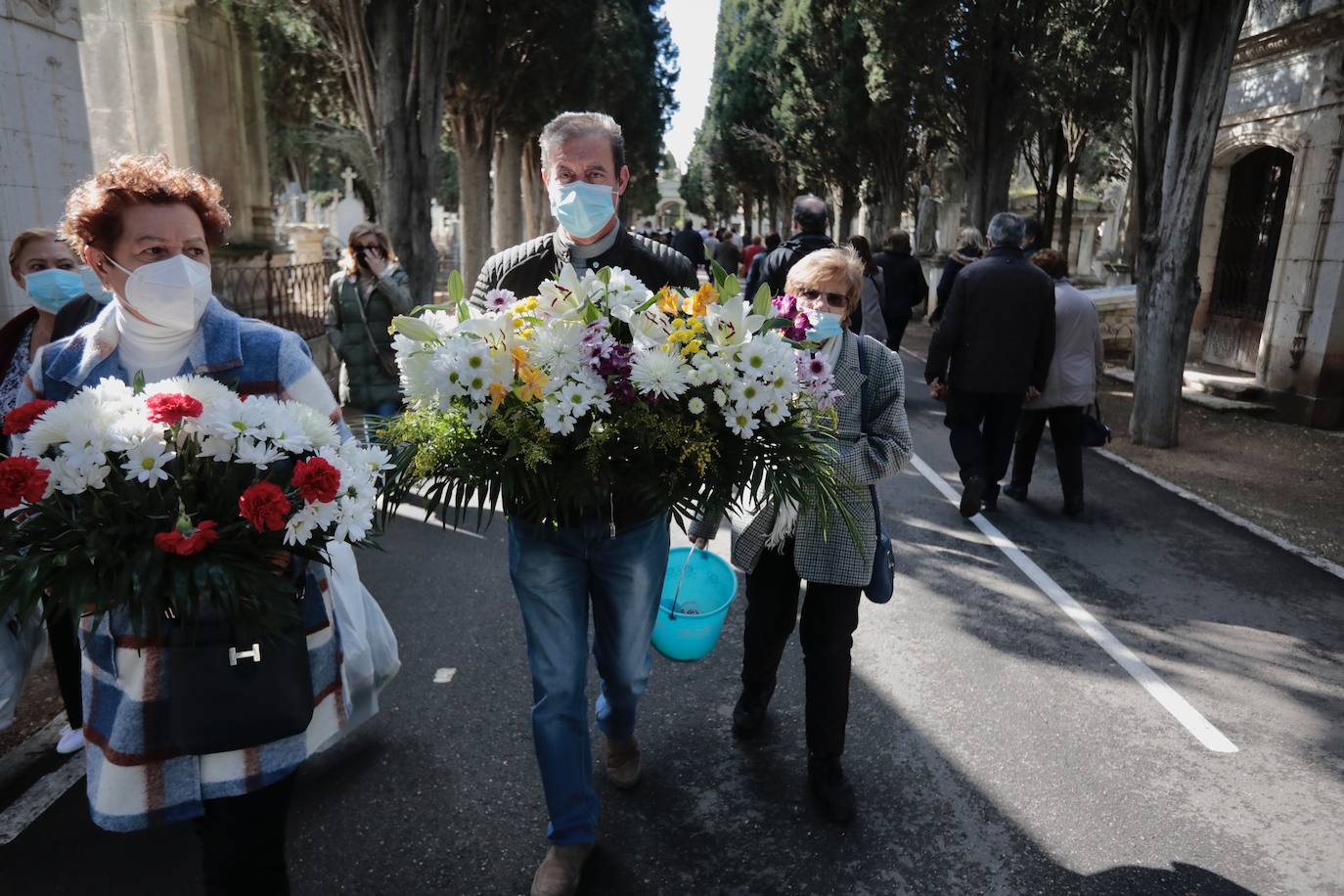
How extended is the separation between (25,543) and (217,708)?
50 cm

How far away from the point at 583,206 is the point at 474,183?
57.5ft

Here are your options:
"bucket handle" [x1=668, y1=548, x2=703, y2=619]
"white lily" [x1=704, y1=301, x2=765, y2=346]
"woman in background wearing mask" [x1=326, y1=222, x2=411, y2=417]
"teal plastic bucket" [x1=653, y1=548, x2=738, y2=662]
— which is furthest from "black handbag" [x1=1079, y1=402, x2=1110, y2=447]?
"white lily" [x1=704, y1=301, x2=765, y2=346]

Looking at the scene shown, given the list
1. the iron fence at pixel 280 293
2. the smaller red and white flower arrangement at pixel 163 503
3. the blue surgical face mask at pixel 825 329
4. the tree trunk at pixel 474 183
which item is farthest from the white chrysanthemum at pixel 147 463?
the tree trunk at pixel 474 183

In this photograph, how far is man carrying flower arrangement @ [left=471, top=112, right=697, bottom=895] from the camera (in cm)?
269

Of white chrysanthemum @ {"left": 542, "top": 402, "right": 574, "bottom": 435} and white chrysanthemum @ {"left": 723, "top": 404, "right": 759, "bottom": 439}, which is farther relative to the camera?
white chrysanthemum @ {"left": 723, "top": 404, "right": 759, "bottom": 439}

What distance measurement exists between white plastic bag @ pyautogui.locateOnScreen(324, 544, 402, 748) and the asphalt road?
0.52 m

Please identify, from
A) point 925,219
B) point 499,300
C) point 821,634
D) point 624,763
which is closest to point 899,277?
point 821,634

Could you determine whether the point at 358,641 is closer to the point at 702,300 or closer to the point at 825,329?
the point at 702,300

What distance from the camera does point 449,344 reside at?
223cm

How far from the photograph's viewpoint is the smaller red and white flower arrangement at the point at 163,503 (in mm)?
1735

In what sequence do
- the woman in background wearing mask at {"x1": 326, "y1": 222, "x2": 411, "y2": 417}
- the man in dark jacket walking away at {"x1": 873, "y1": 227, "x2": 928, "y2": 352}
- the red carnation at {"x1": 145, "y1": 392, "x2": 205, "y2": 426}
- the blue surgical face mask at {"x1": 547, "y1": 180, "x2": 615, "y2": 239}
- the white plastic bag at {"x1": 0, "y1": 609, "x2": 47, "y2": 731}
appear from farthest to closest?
the man in dark jacket walking away at {"x1": 873, "y1": 227, "x2": 928, "y2": 352}, the woman in background wearing mask at {"x1": 326, "y1": 222, "x2": 411, "y2": 417}, the blue surgical face mask at {"x1": 547, "y1": 180, "x2": 615, "y2": 239}, the white plastic bag at {"x1": 0, "y1": 609, "x2": 47, "y2": 731}, the red carnation at {"x1": 145, "y1": 392, "x2": 205, "y2": 426}

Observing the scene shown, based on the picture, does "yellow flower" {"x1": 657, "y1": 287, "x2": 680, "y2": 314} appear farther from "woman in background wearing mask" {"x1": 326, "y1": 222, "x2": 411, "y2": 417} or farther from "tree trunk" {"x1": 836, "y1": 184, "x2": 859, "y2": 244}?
"tree trunk" {"x1": 836, "y1": 184, "x2": 859, "y2": 244}

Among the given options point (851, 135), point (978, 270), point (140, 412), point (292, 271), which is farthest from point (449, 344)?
point (851, 135)

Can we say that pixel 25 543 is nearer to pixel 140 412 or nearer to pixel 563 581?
pixel 140 412
